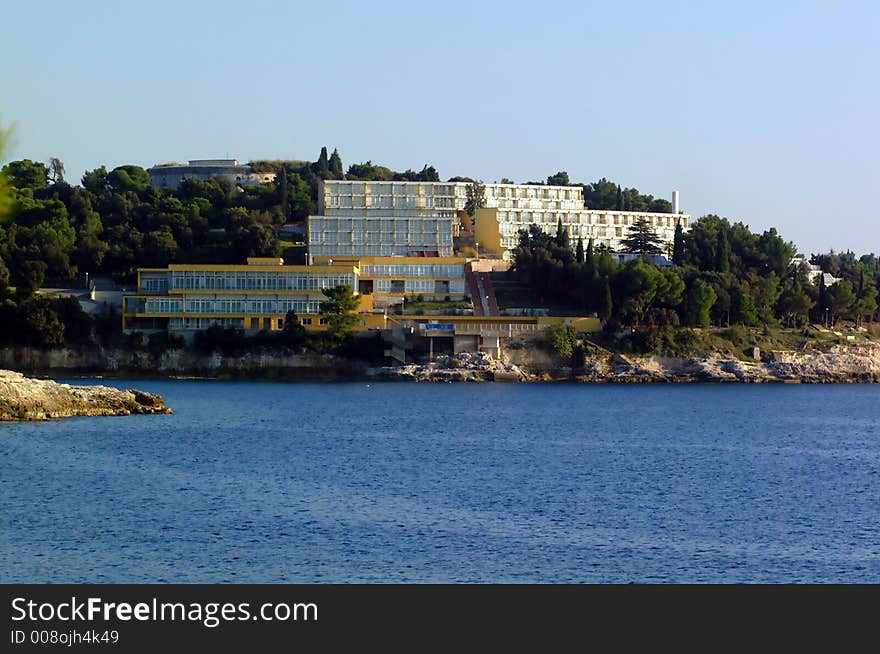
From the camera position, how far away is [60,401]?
54.1 metres

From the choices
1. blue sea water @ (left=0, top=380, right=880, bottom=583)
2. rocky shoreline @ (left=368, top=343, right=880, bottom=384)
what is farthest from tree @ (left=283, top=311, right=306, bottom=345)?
blue sea water @ (left=0, top=380, right=880, bottom=583)

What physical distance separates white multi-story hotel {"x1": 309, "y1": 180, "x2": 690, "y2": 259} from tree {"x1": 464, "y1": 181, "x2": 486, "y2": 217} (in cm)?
33

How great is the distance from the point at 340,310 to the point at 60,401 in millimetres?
32875

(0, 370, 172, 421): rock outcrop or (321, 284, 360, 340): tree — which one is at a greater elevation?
(321, 284, 360, 340): tree

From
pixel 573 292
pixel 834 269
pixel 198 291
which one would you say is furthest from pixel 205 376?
pixel 834 269

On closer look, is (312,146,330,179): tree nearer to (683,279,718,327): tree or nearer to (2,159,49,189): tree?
(2,159,49,189): tree

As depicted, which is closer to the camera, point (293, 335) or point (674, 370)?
→ point (293, 335)

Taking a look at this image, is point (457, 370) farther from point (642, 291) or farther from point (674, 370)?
point (674, 370)

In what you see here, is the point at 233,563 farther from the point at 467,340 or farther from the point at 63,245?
the point at 63,245

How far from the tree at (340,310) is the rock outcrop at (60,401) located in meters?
26.9

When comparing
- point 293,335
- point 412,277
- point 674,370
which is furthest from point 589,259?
point 293,335

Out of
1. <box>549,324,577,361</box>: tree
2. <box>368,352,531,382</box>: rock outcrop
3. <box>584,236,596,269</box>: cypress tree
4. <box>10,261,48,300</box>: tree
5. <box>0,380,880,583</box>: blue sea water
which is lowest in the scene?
<box>0,380,880,583</box>: blue sea water

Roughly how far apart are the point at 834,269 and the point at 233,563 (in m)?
96.0

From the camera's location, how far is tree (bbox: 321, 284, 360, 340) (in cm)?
8512
